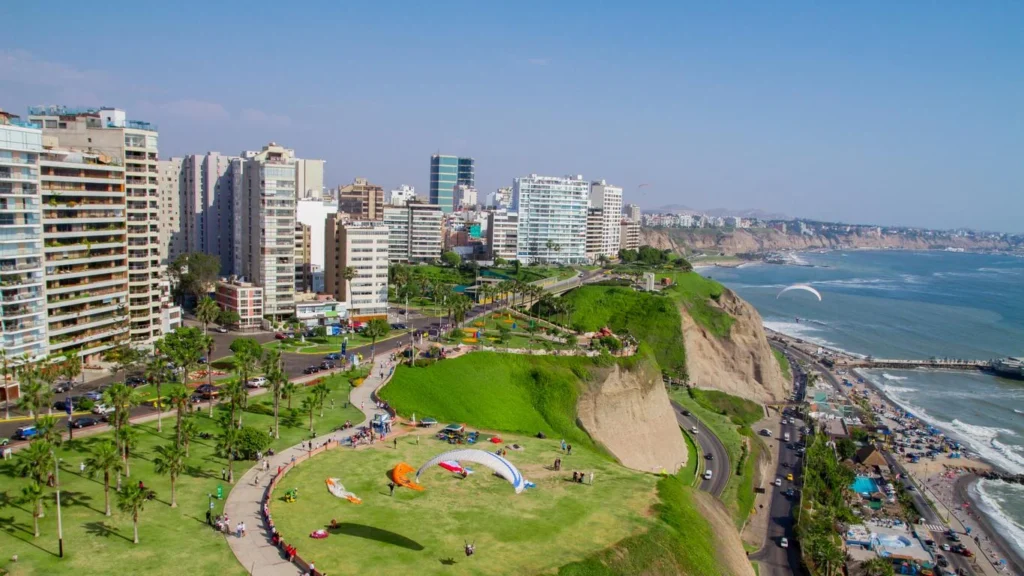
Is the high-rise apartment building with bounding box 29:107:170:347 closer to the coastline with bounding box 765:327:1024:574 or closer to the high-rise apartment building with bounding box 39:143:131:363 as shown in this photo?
the high-rise apartment building with bounding box 39:143:131:363

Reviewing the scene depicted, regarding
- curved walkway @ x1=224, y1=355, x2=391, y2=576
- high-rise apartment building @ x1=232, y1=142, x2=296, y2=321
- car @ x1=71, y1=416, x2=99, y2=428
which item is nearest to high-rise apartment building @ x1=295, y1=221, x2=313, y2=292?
high-rise apartment building @ x1=232, y1=142, x2=296, y2=321

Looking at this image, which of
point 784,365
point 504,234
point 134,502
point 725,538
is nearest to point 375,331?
point 725,538

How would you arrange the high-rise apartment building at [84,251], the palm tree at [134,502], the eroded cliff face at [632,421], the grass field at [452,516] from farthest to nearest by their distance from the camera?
the eroded cliff face at [632,421]
the high-rise apartment building at [84,251]
the grass field at [452,516]
the palm tree at [134,502]

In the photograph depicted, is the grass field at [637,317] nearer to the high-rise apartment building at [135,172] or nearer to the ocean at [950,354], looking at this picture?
the ocean at [950,354]

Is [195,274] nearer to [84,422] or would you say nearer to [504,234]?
[84,422]

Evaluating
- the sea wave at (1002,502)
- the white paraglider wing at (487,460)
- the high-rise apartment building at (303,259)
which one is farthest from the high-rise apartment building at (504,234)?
the white paraglider wing at (487,460)

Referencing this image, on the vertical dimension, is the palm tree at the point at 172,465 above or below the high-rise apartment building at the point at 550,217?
below
